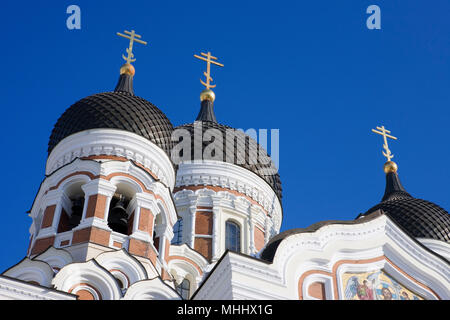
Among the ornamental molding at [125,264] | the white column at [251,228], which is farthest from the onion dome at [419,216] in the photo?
the ornamental molding at [125,264]

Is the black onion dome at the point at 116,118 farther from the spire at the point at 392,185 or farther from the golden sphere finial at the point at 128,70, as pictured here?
the spire at the point at 392,185

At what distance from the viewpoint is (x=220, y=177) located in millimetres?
19578

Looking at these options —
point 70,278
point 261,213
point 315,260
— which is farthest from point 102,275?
point 261,213

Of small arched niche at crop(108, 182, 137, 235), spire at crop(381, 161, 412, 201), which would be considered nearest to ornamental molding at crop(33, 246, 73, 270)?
small arched niche at crop(108, 182, 137, 235)

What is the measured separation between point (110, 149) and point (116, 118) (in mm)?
925

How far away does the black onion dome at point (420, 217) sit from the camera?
58.5ft

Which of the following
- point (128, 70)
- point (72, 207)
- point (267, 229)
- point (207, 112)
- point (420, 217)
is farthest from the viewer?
point (207, 112)

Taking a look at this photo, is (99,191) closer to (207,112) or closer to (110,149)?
(110,149)

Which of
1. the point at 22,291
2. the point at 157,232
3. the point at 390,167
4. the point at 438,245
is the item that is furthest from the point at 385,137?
the point at 22,291

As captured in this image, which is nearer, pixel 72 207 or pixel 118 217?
pixel 118 217

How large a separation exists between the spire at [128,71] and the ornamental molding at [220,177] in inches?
118

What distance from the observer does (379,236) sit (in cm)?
1023

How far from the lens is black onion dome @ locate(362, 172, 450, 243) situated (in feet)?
58.5
